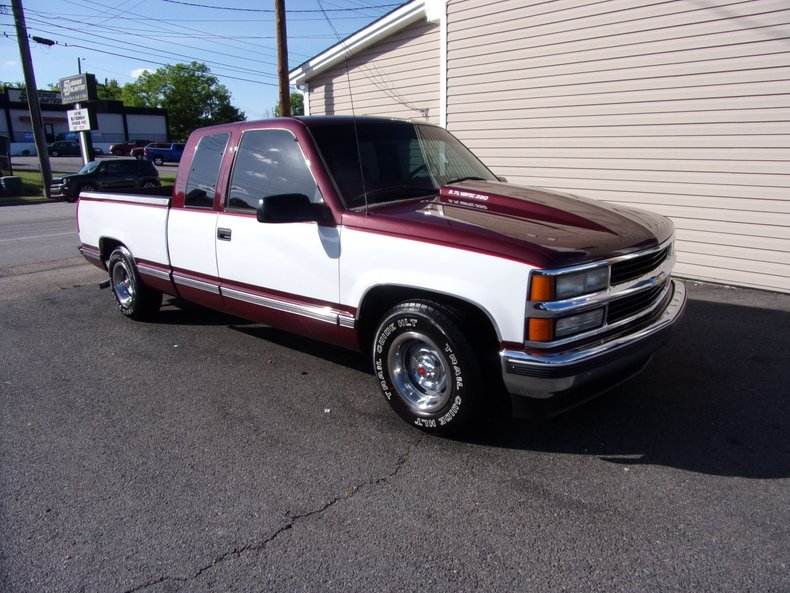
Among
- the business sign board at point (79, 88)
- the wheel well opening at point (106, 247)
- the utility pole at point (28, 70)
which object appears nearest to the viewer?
the wheel well opening at point (106, 247)

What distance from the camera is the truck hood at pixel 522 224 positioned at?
3035 mm

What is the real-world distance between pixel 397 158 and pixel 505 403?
197 centimetres

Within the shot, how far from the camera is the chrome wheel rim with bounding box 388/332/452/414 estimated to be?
3.49 meters

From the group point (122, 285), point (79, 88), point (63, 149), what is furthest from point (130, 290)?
point (63, 149)

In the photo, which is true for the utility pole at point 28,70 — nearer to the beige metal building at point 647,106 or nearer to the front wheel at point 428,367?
the beige metal building at point 647,106

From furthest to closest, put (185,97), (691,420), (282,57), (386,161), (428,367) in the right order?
(185,97)
(282,57)
(386,161)
(691,420)
(428,367)

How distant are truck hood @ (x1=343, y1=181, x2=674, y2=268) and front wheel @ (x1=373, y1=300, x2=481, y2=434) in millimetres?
467

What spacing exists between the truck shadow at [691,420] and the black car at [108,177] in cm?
2135

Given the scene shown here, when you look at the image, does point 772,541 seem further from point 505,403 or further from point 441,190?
point 441,190

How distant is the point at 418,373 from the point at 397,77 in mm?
8536

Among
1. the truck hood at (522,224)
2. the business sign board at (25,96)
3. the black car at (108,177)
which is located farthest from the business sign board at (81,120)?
the business sign board at (25,96)

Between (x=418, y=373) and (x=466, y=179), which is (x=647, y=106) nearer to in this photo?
(x=466, y=179)

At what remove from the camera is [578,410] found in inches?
156

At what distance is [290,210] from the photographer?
3648mm
